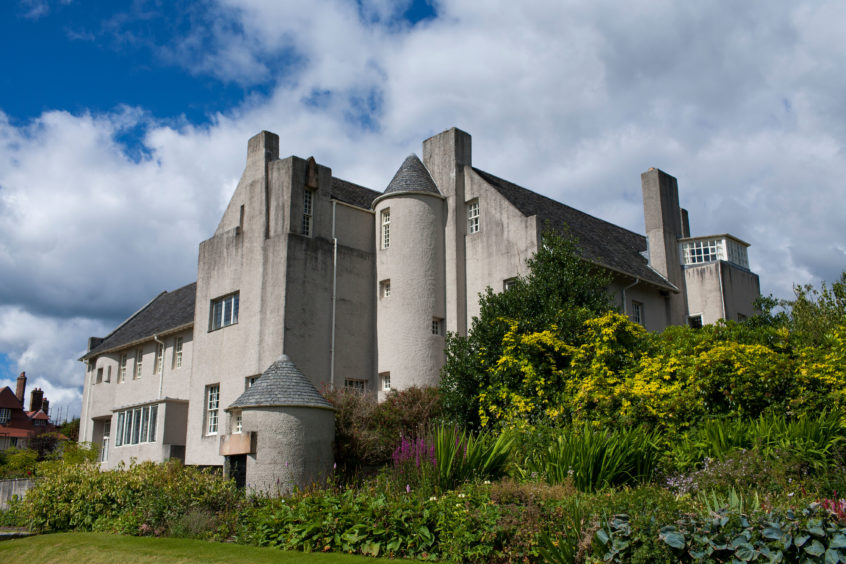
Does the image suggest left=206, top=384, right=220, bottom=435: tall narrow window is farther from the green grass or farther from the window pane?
the green grass

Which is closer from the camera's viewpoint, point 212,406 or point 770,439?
point 770,439

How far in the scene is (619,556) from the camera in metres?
8.69

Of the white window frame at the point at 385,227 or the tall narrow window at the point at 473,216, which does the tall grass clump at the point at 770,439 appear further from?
the white window frame at the point at 385,227

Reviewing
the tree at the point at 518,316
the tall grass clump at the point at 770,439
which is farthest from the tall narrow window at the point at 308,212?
the tall grass clump at the point at 770,439

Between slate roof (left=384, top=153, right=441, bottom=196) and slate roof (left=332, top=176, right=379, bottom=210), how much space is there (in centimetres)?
203

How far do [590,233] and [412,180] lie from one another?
891 cm

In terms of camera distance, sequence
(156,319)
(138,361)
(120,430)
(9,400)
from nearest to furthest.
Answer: (120,430) < (138,361) < (156,319) < (9,400)

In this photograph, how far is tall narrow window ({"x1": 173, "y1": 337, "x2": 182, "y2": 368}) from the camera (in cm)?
3306

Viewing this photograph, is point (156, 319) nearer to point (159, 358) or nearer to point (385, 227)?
point (159, 358)

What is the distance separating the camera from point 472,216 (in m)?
28.0

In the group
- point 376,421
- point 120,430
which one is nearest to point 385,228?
point 376,421

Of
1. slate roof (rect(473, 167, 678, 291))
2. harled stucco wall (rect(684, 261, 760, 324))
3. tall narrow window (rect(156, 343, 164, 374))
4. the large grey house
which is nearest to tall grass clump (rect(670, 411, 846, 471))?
the large grey house

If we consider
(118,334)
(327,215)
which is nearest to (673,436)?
(327,215)

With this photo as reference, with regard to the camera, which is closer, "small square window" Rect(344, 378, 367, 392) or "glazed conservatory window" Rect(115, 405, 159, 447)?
"small square window" Rect(344, 378, 367, 392)
